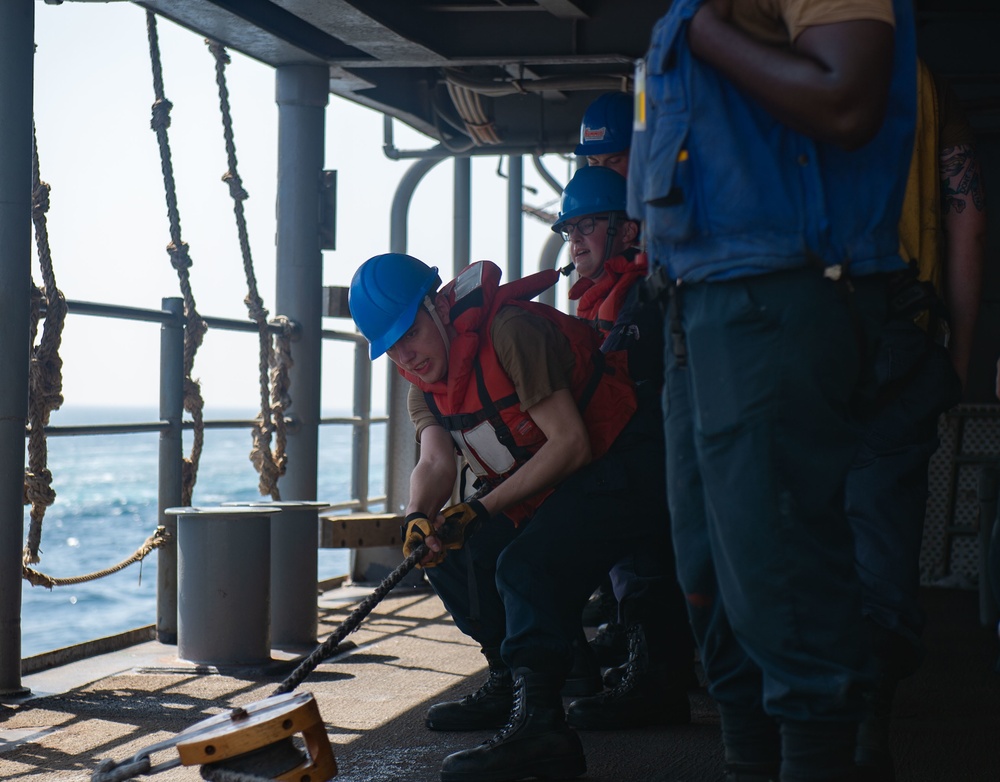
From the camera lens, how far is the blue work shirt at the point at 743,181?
1.86 meters

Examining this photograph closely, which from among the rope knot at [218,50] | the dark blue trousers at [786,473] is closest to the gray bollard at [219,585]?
the rope knot at [218,50]

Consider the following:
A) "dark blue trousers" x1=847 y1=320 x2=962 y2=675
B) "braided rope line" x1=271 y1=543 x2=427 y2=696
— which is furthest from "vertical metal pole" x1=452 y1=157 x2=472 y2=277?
"dark blue trousers" x1=847 y1=320 x2=962 y2=675

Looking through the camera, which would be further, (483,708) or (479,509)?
(483,708)

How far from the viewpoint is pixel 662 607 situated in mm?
3578

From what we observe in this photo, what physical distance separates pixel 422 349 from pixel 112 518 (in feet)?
149

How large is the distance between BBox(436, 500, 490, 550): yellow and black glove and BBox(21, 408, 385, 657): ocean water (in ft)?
6.97

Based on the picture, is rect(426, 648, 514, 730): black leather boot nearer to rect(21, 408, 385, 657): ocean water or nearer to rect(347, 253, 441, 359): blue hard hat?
rect(347, 253, 441, 359): blue hard hat

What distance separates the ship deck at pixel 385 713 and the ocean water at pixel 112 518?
874 millimetres

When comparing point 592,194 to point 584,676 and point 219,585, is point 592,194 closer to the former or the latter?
point 584,676

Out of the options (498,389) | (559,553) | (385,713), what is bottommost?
(385,713)

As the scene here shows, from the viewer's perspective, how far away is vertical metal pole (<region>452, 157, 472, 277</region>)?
8984mm

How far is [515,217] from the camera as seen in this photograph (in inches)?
404

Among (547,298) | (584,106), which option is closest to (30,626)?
(547,298)

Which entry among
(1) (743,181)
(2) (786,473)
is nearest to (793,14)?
(1) (743,181)
